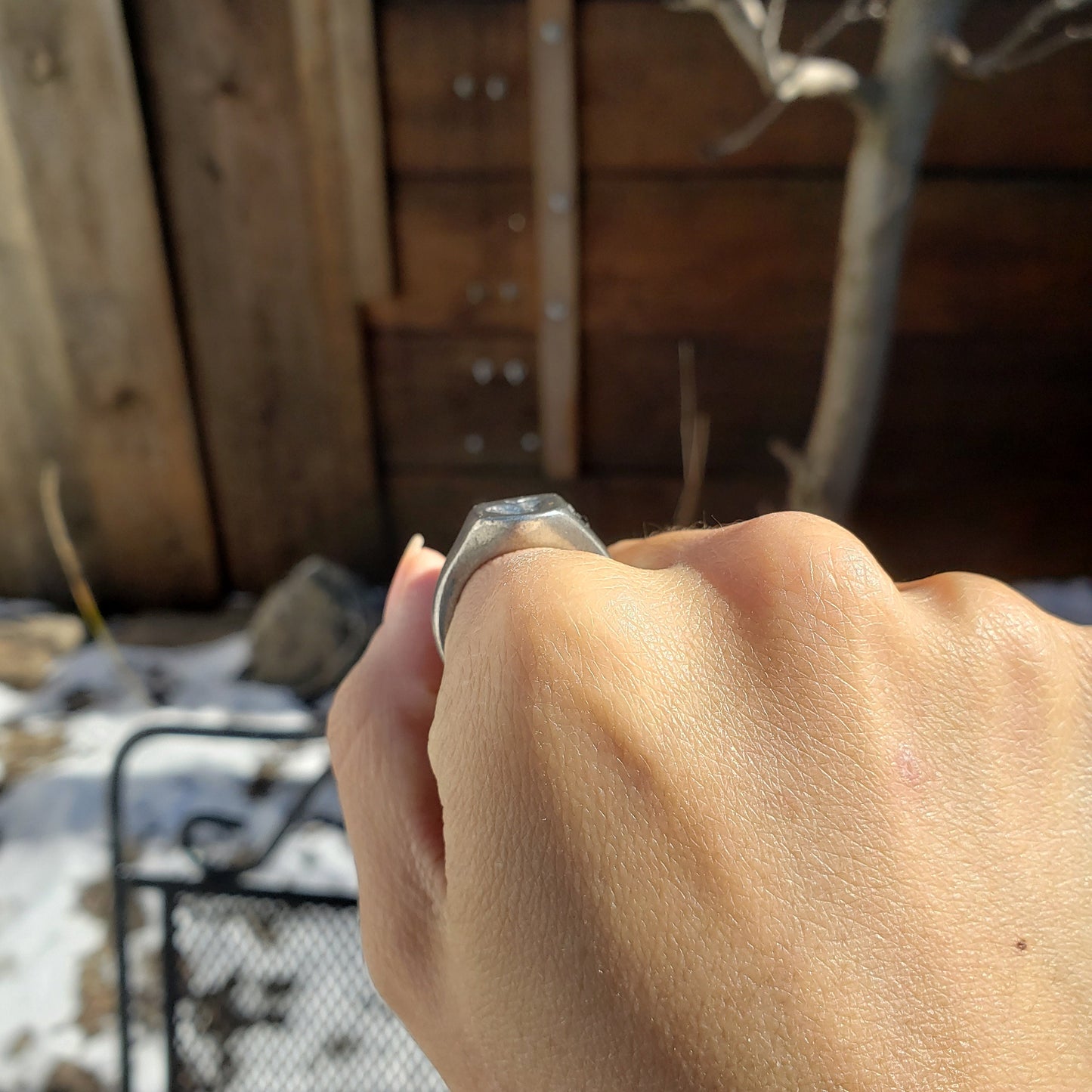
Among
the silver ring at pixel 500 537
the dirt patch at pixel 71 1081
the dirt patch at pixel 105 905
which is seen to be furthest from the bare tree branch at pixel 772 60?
the dirt patch at pixel 71 1081

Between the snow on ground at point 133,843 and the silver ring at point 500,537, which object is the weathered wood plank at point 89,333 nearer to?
the snow on ground at point 133,843

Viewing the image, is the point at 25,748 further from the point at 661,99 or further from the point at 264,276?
the point at 661,99

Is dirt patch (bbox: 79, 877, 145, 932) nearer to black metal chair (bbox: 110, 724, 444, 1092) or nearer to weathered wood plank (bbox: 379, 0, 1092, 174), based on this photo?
black metal chair (bbox: 110, 724, 444, 1092)

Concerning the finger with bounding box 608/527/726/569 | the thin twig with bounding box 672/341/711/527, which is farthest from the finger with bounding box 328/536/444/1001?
the thin twig with bounding box 672/341/711/527

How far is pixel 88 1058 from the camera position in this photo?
116 centimetres

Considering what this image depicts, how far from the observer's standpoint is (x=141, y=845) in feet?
4.77

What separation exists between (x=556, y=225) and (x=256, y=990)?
1.45 m

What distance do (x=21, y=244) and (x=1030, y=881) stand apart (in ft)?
7.16

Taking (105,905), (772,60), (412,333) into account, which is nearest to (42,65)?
(412,333)

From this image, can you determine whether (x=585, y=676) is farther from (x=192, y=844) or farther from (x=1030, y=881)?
(x=192, y=844)

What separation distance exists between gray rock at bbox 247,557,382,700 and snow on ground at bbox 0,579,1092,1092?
0.05 m

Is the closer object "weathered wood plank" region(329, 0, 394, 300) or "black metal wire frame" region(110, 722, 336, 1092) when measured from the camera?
"black metal wire frame" region(110, 722, 336, 1092)

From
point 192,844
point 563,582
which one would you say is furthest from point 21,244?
point 563,582

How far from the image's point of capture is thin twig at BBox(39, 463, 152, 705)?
2.01m
